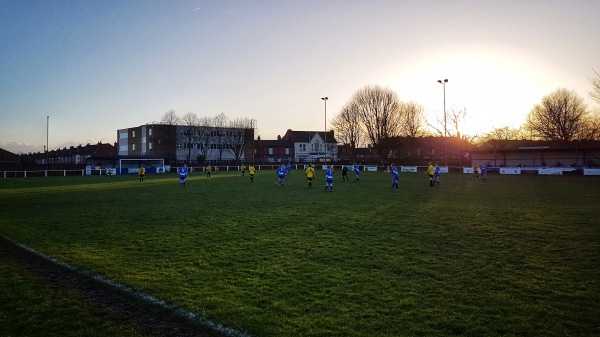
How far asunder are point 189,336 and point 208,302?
3.36 feet

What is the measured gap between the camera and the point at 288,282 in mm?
6902

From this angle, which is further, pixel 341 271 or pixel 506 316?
pixel 341 271

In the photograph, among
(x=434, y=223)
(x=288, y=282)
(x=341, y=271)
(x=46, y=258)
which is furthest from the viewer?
(x=434, y=223)

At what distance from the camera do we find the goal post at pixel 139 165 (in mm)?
61656

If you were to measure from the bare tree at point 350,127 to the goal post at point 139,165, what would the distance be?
35316 mm

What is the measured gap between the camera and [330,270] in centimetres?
764

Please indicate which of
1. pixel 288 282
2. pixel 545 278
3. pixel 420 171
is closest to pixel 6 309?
pixel 288 282

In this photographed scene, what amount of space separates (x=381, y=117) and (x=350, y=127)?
6827 millimetres

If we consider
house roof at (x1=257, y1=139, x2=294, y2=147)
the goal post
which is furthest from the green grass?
house roof at (x1=257, y1=139, x2=294, y2=147)

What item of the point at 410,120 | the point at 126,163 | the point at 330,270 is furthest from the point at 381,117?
the point at 330,270

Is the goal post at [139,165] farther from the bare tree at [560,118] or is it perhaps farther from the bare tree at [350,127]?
the bare tree at [560,118]

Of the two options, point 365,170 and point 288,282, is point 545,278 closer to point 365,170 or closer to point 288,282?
point 288,282

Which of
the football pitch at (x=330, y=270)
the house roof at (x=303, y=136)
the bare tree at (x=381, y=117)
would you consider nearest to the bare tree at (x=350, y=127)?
the bare tree at (x=381, y=117)

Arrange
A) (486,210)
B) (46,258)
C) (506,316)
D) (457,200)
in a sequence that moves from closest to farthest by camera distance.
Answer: (506,316) → (46,258) → (486,210) → (457,200)
